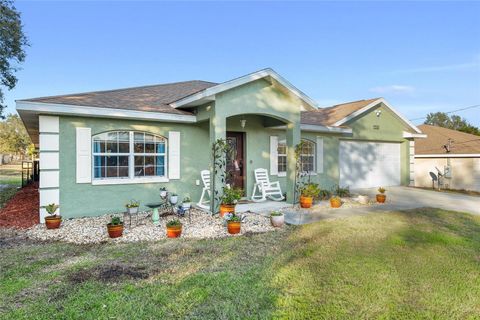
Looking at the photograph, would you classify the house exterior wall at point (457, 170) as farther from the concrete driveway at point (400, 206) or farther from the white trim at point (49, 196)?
the white trim at point (49, 196)

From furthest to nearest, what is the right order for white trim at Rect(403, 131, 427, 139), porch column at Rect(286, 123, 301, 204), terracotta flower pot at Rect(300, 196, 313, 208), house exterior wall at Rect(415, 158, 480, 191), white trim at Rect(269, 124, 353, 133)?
house exterior wall at Rect(415, 158, 480, 191), white trim at Rect(403, 131, 427, 139), white trim at Rect(269, 124, 353, 133), porch column at Rect(286, 123, 301, 204), terracotta flower pot at Rect(300, 196, 313, 208)

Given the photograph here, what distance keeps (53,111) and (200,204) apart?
449 cm

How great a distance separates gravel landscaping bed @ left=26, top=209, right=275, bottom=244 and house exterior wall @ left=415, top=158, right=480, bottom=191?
14.0m

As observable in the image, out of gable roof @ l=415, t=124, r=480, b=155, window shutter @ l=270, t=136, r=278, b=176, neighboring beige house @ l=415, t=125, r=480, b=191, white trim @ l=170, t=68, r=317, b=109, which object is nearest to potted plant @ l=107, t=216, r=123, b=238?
white trim @ l=170, t=68, r=317, b=109

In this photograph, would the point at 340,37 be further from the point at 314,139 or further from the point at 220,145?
the point at 220,145

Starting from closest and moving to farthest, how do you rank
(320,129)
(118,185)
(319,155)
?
(118,185), (320,129), (319,155)

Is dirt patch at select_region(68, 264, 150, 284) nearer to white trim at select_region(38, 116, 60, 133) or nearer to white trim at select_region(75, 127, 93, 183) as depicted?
white trim at select_region(75, 127, 93, 183)

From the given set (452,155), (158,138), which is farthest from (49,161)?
(452,155)

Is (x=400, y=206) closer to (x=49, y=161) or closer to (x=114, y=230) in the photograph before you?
(x=114, y=230)

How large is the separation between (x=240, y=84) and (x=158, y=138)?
9.47ft

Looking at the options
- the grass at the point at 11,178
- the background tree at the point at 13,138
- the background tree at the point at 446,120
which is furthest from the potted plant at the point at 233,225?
the background tree at the point at 13,138

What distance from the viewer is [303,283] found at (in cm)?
360

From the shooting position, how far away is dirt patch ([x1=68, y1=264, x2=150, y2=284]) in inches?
148

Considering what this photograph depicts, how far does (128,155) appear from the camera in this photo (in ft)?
26.4
